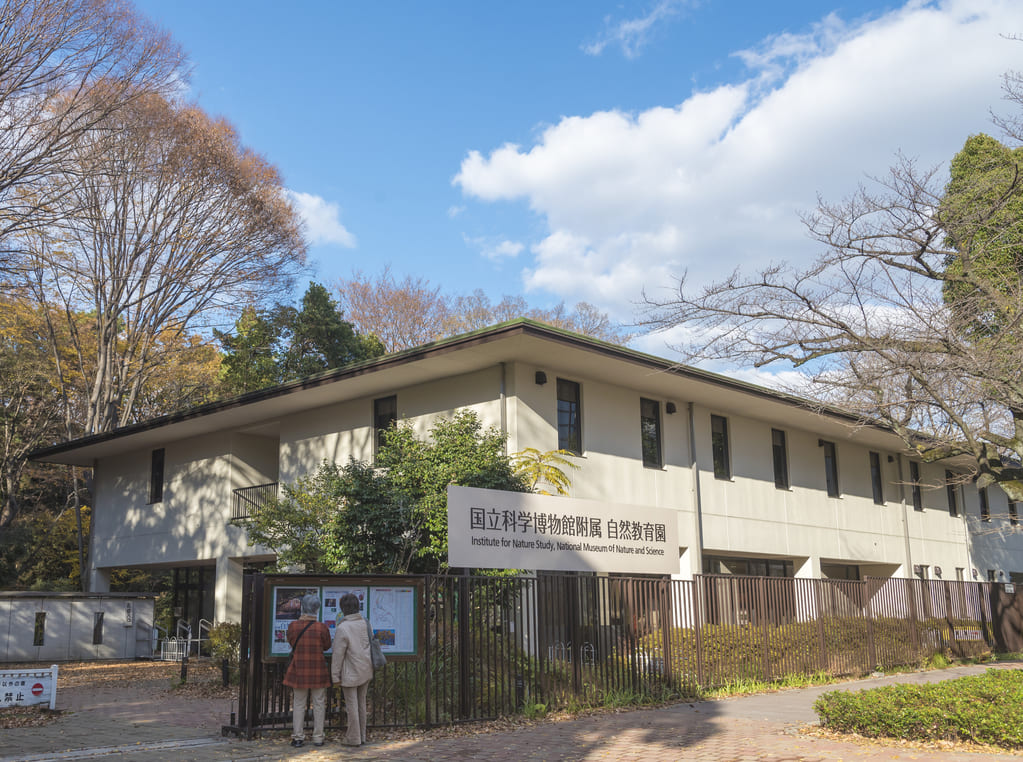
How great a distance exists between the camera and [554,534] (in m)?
12.9

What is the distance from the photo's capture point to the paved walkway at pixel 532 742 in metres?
8.98

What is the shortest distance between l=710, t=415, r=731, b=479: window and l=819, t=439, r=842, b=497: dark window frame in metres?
4.77

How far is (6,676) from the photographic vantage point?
12156 millimetres

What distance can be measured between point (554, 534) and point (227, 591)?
14.5 meters

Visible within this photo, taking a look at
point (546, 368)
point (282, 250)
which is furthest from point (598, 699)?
point (282, 250)

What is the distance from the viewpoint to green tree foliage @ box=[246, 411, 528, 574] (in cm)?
1595

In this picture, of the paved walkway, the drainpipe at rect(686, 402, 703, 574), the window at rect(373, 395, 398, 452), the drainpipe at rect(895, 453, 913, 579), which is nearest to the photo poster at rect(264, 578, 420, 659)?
the paved walkway

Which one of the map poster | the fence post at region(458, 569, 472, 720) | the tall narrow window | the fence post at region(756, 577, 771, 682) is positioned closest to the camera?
the map poster

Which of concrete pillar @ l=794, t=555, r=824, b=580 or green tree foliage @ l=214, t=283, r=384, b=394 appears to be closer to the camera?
concrete pillar @ l=794, t=555, r=824, b=580

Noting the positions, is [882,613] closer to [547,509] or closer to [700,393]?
[700,393]

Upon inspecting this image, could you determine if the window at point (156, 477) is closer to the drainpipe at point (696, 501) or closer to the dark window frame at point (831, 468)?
the drainpipe at point (696, 501)

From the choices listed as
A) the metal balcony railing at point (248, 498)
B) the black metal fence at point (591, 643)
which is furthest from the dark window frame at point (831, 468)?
the metal balcony railing at point (248, 498)

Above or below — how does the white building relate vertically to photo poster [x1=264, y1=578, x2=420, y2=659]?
above

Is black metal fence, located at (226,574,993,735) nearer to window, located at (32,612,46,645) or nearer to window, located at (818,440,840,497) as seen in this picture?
window, located at (818,440,840,497)
